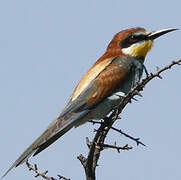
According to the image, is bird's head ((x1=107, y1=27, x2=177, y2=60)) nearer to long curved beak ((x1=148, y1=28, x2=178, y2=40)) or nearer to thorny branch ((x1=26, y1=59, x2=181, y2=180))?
long curved beak ((x1=148, y1=28, x2=178, y2=40))

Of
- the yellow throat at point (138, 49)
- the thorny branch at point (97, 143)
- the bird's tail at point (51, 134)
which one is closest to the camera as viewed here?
the thorny branch at point (97, 143)

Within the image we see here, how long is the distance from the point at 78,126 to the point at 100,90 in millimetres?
387

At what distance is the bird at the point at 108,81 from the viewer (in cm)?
411

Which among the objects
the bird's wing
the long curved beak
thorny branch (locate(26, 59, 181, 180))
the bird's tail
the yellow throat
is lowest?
thorny branch (locate(26, 59, 181, 180))

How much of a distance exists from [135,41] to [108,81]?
64 cm

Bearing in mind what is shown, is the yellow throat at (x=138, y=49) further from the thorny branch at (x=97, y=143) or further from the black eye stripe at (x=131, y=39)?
the thorny branch at (x=97, y=143)

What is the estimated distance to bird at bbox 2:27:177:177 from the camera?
4113 millimetres

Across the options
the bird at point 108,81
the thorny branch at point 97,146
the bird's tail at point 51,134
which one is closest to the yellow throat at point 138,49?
the bird at point 108,81

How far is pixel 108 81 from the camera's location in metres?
4.36

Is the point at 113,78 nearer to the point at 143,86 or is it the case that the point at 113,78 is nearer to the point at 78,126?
the point at 78,126

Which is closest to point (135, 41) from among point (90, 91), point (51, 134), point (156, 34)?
A: point (156, 34)

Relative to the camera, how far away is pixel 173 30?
15.4 ft

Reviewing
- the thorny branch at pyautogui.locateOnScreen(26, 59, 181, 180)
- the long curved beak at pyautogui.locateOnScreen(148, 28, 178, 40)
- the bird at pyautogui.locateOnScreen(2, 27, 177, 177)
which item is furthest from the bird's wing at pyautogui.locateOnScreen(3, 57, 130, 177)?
the thorny branch at pyautogui.locateOnScreen(26, 59, 181, 180)

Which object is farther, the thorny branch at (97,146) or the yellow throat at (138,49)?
the yellow throat at (138,49)
